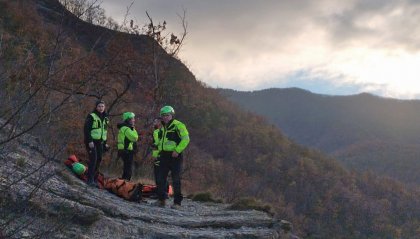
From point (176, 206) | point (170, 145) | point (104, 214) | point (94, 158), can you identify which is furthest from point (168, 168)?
point (104, 214)

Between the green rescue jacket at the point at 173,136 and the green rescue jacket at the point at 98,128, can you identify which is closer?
the green rescue jacket at the point at 173,136

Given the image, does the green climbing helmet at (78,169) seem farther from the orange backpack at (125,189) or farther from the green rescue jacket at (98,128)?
the green rescue jacket at (98,128)

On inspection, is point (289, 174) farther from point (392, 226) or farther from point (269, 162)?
point (392, 226)

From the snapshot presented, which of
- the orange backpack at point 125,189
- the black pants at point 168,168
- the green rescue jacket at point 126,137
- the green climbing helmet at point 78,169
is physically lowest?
the orange backpack at point 125,189

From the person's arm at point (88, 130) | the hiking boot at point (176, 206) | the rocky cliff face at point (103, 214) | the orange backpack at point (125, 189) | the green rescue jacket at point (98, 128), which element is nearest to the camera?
the rocky cliff face at point (103, 214)

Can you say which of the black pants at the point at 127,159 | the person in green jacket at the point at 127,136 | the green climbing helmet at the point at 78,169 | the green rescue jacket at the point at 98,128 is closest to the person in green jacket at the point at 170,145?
the green rescue jacket at the point at 98,128

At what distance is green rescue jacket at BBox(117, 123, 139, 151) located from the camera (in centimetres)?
1053

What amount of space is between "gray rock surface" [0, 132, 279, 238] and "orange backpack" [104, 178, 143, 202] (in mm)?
163

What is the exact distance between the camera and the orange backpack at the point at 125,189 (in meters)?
9.60

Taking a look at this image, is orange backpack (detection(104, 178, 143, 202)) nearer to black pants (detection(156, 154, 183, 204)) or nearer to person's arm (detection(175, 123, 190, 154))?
black pants (detection(156, 154, 183, 204))

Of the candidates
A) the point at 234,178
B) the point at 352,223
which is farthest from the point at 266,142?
the point at 234,178

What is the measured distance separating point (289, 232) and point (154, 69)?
10072 millimetres

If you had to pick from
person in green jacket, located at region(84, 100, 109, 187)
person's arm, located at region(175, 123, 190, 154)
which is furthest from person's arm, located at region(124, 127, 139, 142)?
person's arm, located at region(175, 123, 190, 154)

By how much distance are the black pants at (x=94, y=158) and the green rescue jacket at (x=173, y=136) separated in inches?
53.2
